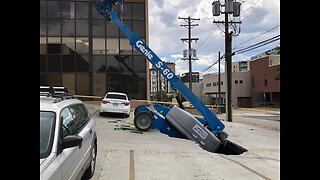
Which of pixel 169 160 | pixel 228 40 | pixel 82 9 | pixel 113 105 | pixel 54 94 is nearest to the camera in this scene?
pixel 54 94

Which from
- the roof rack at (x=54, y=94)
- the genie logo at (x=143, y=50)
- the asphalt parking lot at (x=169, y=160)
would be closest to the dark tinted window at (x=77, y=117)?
the roof rack at (x=54, y=94)

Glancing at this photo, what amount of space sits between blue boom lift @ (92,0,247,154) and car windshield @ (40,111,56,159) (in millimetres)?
8769

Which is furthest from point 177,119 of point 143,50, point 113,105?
point 113,105

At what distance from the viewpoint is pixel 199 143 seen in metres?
12.9

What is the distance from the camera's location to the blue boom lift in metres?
12.9

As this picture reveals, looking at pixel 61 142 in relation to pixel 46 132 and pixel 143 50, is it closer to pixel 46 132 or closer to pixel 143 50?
pixel 46 132

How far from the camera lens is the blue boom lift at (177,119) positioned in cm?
1295

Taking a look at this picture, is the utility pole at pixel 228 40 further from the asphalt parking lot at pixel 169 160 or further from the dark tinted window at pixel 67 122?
the dark tinted window at pixel 67 122

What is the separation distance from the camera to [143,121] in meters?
14.7

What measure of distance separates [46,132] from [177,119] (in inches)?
380
